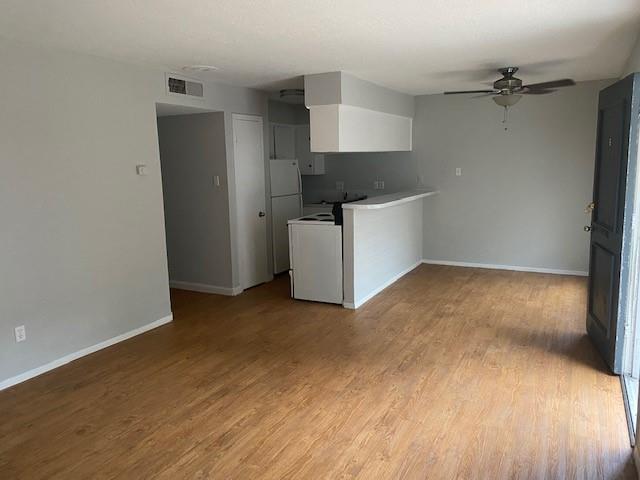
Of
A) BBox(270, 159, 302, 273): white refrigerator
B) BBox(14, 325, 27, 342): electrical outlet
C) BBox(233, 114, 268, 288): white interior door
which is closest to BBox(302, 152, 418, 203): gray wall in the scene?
BBox(270, 159, 302, 273): white refrigerator

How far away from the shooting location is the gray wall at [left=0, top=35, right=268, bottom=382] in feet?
11.1

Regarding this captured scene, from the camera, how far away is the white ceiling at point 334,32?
274cm

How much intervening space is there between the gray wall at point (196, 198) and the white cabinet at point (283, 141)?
1366 millimetres

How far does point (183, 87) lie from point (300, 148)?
9.36 ft

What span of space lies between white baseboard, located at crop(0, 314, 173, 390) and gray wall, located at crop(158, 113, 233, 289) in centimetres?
106

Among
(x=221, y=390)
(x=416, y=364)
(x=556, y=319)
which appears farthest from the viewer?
(x=556, y=319)

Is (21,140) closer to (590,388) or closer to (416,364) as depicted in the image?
(416,364)

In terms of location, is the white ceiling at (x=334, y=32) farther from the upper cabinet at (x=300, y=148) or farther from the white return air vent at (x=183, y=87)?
the upper cabinet at (x=300, y=148)

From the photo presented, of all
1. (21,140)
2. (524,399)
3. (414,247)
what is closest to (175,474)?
(524,399)

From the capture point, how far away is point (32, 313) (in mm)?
3523

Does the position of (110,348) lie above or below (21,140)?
below

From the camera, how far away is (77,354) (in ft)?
12.7

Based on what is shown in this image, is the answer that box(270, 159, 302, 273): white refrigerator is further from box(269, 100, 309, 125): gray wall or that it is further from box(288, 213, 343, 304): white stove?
box(288, 213, 343, 304): white stove

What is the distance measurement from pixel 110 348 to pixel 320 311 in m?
1.98
